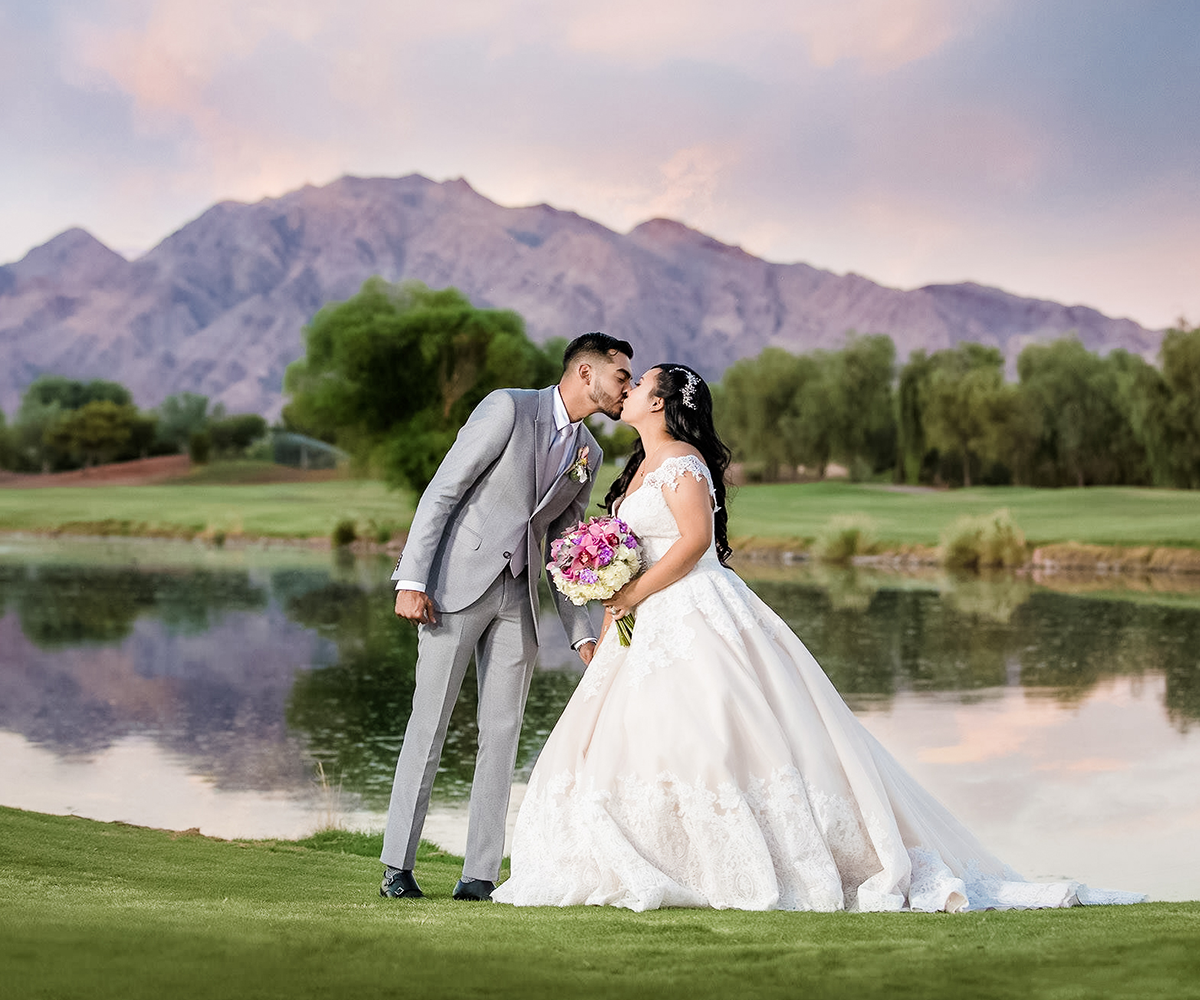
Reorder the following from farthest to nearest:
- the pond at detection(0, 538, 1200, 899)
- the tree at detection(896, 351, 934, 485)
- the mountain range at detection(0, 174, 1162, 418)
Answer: the mountain range at detection(0, 174, 1162, 418), the tree at detection(896, 351, 934, 485), the pond at detection(0, 538, 1200, 899)

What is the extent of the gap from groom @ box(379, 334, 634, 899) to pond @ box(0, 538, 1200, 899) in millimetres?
3268

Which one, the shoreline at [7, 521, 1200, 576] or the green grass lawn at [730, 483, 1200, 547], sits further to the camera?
the green grass lawn at [730, 483, 1200, 547]

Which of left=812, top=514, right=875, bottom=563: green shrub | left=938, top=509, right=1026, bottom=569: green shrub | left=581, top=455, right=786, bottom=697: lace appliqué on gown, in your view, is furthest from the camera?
left=812, top=514, right=875, bottom=563: green shrub

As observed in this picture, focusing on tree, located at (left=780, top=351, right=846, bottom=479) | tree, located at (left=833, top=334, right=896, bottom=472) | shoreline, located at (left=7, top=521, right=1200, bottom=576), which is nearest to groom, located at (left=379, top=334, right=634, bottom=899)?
shoreline, located at (left=7, top=521, right=1200, bottom=576)

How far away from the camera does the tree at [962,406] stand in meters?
54.6

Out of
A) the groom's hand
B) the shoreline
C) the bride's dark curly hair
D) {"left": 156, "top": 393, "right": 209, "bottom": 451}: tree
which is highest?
{"left": 156, "top": 393, "right": 209, "bottom": 451}: tree

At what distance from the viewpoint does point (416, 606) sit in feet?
16.3

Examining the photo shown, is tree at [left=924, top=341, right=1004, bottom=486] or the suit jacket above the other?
tree at [left=924, top=341, right=1004, bottom=486]

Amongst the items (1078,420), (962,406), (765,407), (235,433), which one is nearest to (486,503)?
(962,406)

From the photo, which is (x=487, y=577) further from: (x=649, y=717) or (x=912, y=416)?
(x=912, y=416)

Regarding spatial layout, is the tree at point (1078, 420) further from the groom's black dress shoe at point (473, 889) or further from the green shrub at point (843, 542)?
the groom's black dress shoe at point (473, 889)

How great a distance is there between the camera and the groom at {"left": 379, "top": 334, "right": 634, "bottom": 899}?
199 inches

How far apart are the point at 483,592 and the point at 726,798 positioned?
1.15 meters

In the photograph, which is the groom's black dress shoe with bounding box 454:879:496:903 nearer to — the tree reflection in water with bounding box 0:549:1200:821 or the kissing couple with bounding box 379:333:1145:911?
the kissing couple with bounding box 379:333:1145:911
